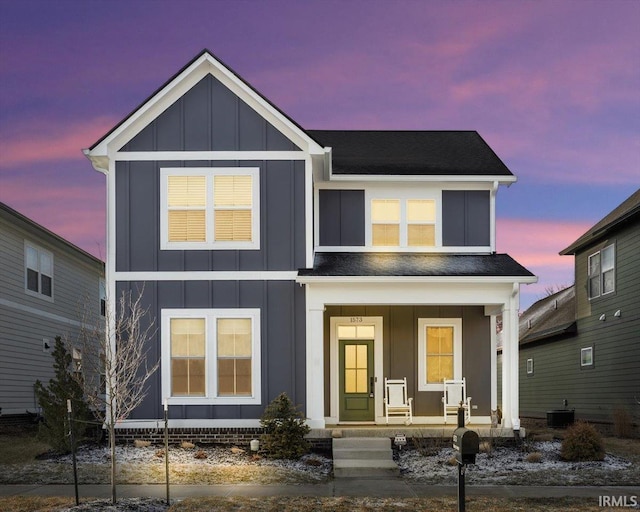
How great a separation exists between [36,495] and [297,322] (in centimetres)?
661

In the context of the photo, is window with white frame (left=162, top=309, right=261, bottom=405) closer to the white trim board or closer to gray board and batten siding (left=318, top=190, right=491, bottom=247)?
the white trim board

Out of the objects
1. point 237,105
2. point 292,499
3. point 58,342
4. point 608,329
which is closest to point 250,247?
point 237,105

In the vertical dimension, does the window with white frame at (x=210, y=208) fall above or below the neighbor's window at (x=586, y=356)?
above

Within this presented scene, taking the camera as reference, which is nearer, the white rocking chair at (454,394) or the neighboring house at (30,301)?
the white rocking chair at (454,394)

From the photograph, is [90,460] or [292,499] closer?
[292,499]

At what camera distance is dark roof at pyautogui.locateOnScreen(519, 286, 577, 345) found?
27083mm

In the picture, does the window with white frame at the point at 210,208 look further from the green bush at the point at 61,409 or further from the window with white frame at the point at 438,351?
the window with white frame at the point at 438,351

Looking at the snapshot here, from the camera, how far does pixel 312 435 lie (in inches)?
657

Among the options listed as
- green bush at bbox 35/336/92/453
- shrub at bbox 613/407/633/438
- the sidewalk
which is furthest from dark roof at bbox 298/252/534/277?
shrub at bbox 613/407/633/438

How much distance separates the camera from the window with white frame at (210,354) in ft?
56.4

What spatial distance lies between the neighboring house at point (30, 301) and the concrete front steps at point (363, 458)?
9.80 metres

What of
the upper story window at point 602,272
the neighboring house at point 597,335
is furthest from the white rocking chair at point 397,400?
the upper story window at point 602,272

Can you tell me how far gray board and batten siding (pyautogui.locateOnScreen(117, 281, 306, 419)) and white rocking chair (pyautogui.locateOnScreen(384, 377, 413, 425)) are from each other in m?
2.56

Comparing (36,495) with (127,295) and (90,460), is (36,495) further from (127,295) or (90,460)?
(127,295)
